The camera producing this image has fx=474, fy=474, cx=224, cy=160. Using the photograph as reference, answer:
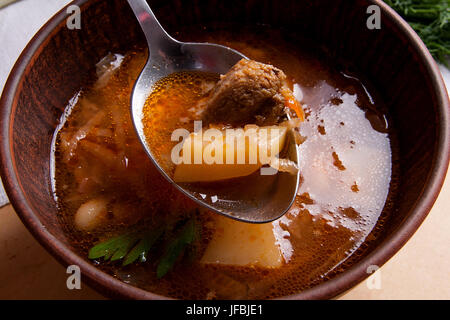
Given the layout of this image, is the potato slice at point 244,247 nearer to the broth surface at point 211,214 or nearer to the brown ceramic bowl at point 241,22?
the broth surface at point 211,214

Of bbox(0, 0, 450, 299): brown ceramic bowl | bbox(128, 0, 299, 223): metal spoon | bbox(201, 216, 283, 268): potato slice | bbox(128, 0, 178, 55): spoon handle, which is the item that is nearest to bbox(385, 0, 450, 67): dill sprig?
bbox(0, 0, 450, 299): brown ceramic bowl

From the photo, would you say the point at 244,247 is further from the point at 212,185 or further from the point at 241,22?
the point at 241,22

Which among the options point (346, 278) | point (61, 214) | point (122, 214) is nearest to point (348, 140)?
point (346, 278)

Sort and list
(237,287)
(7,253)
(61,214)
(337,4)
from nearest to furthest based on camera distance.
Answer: (237,287) < (61,214) < (7,253) < (337,4)

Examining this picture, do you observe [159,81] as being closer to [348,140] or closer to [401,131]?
[348,140]

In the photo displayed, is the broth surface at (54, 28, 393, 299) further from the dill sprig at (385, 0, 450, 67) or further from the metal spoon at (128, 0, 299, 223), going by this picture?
the dill sprig at (385, 0, 450, 67)

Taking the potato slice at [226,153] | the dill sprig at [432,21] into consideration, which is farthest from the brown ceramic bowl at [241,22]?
the dill sprig at [432,21]
